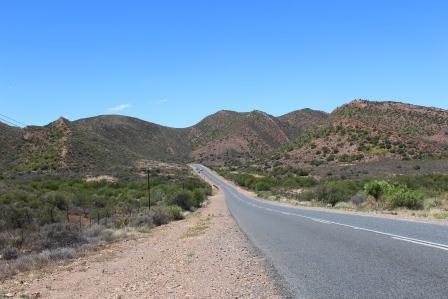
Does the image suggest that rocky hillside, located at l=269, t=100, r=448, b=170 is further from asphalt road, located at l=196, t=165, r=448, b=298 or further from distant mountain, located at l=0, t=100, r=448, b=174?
asphalt road, located at l=196, t=165, r=448, b=298

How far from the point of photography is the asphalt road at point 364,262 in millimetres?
8133

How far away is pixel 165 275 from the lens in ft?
42.1

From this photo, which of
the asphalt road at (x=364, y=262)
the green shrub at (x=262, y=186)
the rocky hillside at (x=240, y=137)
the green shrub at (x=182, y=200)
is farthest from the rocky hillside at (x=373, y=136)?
the asphalt road at (x=364, y=262)

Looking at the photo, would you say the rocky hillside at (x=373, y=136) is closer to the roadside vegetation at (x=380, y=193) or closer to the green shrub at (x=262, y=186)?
the green shrub at (x=262, y=186)

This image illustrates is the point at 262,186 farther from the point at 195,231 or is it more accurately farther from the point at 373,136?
the point at 195,231

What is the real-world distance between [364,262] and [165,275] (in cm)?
466

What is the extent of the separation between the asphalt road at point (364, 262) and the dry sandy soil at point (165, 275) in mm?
599

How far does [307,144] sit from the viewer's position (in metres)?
120

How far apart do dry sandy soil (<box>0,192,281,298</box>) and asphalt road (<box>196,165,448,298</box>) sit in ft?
1.96

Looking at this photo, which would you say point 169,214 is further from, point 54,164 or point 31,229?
point 54,164

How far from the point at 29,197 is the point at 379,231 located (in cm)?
3343

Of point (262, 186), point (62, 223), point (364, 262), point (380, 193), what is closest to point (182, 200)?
point (380, 193)

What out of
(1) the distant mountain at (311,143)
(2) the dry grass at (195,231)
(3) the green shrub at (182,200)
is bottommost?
(2) the dry grass at (195,231)

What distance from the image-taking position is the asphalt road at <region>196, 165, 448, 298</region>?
8.13 meters
